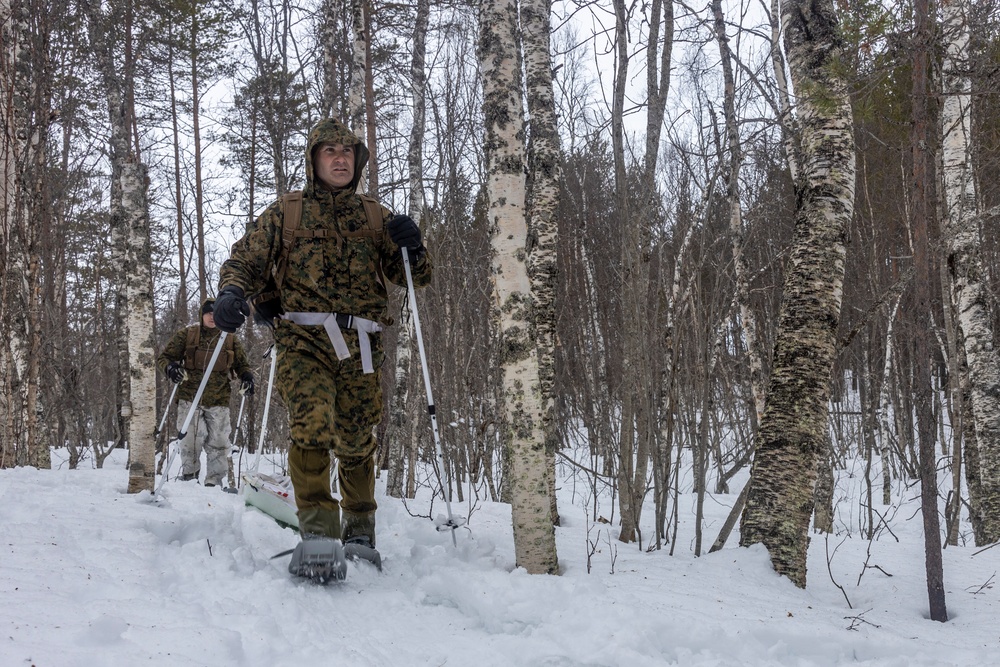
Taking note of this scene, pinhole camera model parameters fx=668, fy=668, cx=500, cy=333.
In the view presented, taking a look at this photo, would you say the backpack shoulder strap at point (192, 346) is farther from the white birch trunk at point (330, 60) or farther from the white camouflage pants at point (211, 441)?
the white birch trunk at point (330, 60)

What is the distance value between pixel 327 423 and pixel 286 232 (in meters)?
0.92

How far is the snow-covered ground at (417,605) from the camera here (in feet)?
6.56

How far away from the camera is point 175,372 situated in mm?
7141

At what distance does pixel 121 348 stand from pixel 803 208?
11236mm

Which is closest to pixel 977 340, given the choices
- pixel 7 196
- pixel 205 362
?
pixel 205 362

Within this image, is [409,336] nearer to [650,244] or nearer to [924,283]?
[650,244]

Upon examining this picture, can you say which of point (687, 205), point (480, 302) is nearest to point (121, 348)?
point (480, 302)

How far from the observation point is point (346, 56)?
805 cm

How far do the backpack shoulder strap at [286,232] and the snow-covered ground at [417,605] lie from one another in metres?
1.31

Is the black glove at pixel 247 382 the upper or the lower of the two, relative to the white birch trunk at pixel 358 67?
lower

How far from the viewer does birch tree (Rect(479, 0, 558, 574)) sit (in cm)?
313

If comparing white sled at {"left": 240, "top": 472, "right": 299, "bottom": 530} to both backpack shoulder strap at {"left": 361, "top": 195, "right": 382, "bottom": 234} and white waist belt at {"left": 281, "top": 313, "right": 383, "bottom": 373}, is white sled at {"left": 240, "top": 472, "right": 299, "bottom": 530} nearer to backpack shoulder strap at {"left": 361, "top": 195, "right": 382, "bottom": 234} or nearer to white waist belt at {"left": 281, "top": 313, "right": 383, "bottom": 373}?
white waist belt at {"left": 281, "top": 313, "right": 383, "bottom": 373}

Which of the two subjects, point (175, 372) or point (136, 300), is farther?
point (175, 372)

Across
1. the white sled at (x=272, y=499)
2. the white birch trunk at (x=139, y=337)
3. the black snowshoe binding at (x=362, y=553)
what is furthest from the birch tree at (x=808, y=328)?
the white birch trunk at (x=139, y=337)
